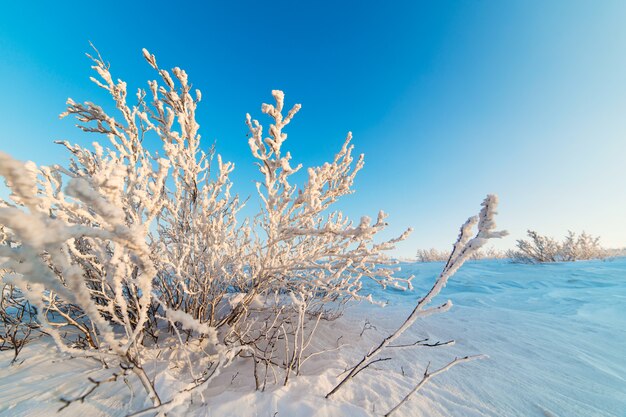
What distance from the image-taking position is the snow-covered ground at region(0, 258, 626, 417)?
1.29 meters

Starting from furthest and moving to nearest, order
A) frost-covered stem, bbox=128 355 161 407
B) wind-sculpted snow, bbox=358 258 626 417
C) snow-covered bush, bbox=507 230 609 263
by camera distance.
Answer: snow-covered bush, bbox=507 230 609 263
wind-sculpted snow, bbox=358 258 626 417
frost-covered stem, bbox=128 355 161 407

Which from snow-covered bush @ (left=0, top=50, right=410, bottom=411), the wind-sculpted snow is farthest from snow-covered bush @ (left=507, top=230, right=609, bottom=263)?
snow-covered bush @ (left=0, top=50, right=410, bottom=411)

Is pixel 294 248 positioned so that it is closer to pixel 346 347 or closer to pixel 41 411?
pixel 346 347

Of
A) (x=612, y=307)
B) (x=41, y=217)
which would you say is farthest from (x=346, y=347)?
(x=612, y=307)

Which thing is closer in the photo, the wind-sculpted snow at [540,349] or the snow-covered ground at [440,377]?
the snow-covered ground at [440,377]

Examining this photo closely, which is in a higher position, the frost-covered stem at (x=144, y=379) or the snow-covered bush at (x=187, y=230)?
the snow-covered bush at (x=187, y=230)

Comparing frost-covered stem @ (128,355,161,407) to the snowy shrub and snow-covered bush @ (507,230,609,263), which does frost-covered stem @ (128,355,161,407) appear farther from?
snow-covered bush @ (507,230,609,263)

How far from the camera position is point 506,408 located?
59.6 inches

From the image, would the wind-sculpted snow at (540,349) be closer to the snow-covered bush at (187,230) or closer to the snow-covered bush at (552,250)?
the snow-covered bush at (187,230)

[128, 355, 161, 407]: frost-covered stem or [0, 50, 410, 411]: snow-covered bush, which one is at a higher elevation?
[0, 50, 410, 411]: snow-covered bush

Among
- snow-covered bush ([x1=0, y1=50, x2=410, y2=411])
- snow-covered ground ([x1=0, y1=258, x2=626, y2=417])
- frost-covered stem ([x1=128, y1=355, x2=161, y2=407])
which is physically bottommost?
snow-covered ground ([x1=0, y1=258, x2=626, y2=417])

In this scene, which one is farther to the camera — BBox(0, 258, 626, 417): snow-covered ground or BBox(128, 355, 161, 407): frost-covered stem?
BBox(0, 258, 626, 417): snow-covered ground

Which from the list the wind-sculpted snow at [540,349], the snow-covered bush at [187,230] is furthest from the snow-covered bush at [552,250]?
the snow-covered bush at [187,230]

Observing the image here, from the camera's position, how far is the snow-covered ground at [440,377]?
1285mm
